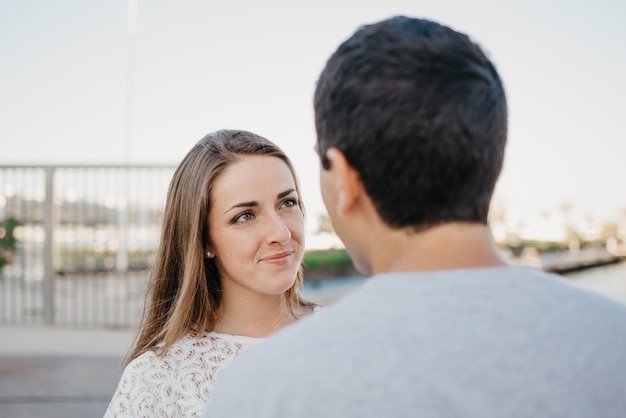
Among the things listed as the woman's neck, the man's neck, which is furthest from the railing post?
the man's neck

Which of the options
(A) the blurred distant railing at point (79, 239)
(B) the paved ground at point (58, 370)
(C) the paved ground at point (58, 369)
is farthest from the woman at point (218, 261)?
(A) the blurred distant railing at point (79, 239)

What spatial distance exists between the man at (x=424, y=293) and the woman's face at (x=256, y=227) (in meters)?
1.05

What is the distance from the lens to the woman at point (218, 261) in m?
1.97

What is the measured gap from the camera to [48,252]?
5863 millimetres

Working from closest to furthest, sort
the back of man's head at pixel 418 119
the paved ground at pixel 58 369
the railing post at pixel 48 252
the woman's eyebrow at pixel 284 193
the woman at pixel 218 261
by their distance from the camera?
the back of man's head at pixel 418 119, the woman at pixel 218 261, the woman's eyebrow at pixel 284 193, the paved ground at pixel 58 369, the railing post at pixel 48 252

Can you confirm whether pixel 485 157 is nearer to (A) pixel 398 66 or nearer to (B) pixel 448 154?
(B) pixel 448 154

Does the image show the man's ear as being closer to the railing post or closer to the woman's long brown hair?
the woman's long brown hair

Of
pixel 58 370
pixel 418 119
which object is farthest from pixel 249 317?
pixel 58 370

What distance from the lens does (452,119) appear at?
85cm

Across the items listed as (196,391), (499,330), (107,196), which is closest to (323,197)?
(499,330)

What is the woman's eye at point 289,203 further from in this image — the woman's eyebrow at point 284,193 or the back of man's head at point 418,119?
the back of man's head at point 418,119

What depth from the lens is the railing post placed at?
5.78 m

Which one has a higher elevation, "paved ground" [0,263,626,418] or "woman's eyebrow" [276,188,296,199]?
"woman's eyebrow" [276,188,296,199]

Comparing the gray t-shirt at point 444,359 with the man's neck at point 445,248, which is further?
the man's neck at point 445,248
